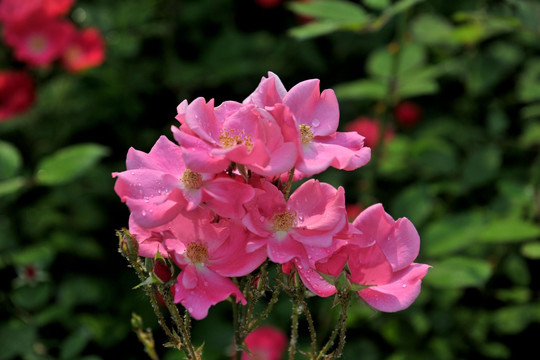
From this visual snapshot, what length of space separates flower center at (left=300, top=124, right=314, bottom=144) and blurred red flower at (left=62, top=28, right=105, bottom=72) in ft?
6.30

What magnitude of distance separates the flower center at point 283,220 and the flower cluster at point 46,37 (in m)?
1.89

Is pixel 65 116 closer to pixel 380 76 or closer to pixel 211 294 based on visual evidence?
pixel 380 76

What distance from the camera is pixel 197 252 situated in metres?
0.91

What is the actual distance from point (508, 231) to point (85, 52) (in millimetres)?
1766

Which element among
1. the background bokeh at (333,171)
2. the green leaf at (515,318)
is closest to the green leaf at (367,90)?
the background bokeh at (333,171)

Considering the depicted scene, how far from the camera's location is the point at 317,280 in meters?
0.94

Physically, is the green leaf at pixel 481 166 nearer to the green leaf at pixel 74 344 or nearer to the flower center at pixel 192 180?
the green leaf at pixel 74 344

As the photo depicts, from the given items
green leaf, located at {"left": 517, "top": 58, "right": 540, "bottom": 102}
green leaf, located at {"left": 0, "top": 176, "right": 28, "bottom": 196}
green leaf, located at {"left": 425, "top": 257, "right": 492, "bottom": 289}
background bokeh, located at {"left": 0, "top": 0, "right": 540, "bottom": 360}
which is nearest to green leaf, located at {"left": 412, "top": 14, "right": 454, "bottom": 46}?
background bokeh, located at {"left": 0, "top": 0, "right": 540, "bottom": 360}

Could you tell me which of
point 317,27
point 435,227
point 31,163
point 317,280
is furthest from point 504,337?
point 31,163

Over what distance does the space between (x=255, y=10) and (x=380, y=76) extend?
1100mm

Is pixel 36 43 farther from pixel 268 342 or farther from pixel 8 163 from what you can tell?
pixel 268 342

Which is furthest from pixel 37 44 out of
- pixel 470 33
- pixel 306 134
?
pixel 306 134

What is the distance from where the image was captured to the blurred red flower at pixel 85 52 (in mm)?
2701

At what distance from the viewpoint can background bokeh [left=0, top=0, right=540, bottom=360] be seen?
1.90 metres
